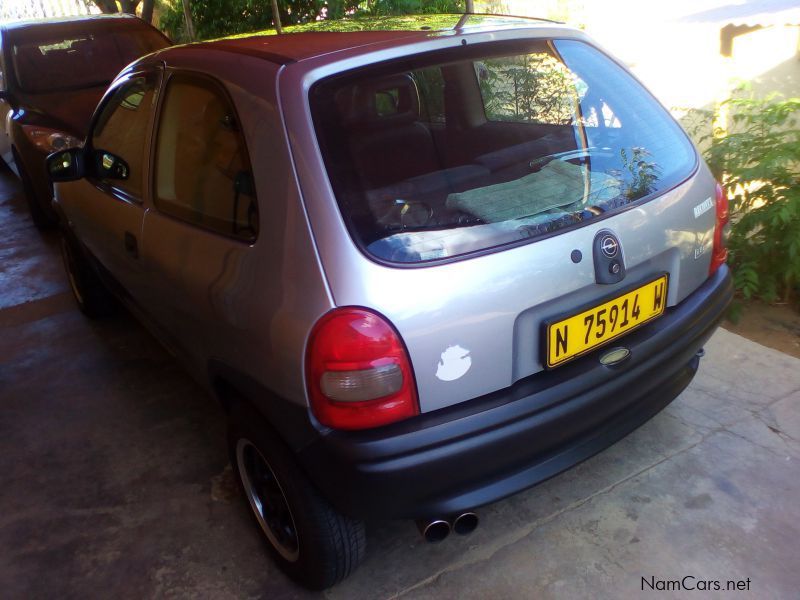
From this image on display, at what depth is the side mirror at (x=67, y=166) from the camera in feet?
10.6

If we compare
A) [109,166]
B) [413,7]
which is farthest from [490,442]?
[413,7]

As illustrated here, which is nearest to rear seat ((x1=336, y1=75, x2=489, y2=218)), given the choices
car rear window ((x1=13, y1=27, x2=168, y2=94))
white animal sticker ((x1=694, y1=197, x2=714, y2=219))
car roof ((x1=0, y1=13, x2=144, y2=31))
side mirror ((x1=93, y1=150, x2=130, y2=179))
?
white animal sticker ((x1=694, y1=197, x2=714, y2=219))

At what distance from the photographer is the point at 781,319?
383cm

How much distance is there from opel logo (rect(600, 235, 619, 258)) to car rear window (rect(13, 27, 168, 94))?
555cm

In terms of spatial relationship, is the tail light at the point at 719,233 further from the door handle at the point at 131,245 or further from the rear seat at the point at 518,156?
the door handle at the point at 131,245

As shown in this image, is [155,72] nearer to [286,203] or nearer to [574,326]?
[286,203]

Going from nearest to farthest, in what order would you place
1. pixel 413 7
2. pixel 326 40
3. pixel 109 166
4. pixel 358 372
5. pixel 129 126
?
pixel 358 372 → pixel 326 40 → pixel 129 126 → pixel 109 166 → pixel 413 7

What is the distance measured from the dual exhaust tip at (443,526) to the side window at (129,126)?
1.72 m

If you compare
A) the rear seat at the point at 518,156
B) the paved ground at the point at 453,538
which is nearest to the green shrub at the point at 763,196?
the paved ground at the point at 453,538

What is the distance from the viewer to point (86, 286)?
14.0 ft

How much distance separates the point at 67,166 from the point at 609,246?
253cm

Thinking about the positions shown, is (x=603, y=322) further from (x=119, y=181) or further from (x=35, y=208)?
(x=35, y=208)

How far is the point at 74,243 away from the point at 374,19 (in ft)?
7.69

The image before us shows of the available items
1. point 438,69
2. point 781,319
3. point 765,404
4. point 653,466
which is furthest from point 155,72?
point 781,319
